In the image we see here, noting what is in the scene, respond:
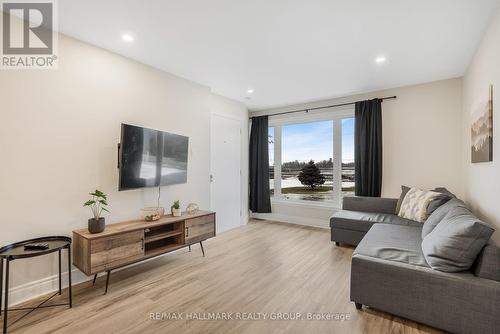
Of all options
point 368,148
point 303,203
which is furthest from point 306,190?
point 368,148

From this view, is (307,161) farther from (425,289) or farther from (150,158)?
(425,289)

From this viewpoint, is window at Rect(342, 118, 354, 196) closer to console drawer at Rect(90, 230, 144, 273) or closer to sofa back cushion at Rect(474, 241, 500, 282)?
sofa back cushion at Rect(474, 241, 500, 282)

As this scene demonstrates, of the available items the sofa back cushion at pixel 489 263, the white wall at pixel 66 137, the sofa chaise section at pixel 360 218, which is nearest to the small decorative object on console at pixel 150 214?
the white wall at pixel 66 137

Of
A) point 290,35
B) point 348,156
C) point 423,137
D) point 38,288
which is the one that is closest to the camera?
point 38,288

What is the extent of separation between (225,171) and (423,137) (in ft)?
11.3

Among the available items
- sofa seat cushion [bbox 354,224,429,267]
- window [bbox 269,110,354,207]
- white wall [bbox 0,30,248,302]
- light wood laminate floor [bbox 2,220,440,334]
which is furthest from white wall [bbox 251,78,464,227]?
white wall [bbox 0,30,248,302]

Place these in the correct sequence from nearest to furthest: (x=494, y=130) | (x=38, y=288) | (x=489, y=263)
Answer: (x=489, y=263), (x=494, y=130), (x=38, y=288)

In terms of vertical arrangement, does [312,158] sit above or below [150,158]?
above

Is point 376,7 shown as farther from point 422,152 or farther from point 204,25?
point 422,152

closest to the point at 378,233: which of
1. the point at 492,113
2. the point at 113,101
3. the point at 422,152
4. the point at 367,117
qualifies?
the point at 492,113

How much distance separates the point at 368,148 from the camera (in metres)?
4.08

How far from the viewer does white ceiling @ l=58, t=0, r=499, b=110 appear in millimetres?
1957

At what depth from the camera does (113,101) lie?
275cm

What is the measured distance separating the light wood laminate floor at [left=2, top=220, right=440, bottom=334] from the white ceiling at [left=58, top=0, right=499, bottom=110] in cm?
260
